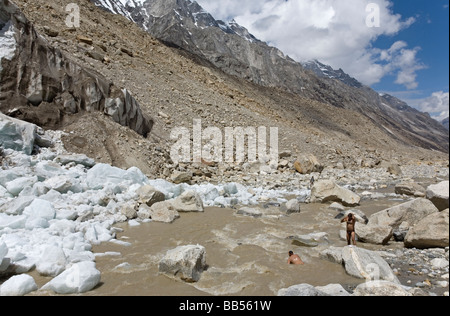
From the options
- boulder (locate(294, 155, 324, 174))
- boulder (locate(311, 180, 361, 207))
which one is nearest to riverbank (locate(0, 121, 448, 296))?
boulder (locate(311, 180, 361, 207))

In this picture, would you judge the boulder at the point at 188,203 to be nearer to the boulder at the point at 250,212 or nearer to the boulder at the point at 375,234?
the boulder at the point at 250,212

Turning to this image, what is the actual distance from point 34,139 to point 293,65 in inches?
3116

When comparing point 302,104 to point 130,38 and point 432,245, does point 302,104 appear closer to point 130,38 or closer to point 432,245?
point 130,38

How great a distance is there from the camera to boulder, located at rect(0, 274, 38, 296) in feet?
12.8

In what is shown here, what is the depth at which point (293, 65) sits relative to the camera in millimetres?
80938

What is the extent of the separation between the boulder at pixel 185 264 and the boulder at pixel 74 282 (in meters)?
1.03

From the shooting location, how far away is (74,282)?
4066 mm

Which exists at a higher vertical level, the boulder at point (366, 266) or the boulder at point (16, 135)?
the boulder at point (16, 135)

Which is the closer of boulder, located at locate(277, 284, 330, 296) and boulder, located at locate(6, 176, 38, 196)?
boulder, located at locate(277, 284, 330, 296)

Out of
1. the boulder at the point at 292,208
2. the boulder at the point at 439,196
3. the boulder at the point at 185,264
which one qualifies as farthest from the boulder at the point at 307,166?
the boulder at the point at 185,264

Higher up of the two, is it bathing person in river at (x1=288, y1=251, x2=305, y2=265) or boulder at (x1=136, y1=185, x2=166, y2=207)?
boulder at (x1=136, y1=185, x2=166, y2=207)

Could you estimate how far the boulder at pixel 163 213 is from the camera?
7711mm

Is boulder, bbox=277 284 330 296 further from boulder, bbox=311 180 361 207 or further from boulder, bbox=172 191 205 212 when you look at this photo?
boulder, bbox=311 180 361 207

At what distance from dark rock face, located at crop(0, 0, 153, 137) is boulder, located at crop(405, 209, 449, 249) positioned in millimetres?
11411
